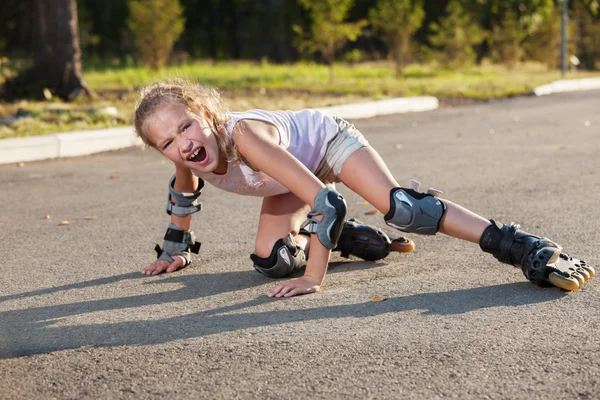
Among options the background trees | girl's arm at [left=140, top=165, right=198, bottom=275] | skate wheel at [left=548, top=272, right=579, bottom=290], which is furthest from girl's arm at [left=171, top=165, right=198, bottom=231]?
the background trees

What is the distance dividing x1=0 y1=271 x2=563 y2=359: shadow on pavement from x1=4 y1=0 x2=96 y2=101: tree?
950 cm

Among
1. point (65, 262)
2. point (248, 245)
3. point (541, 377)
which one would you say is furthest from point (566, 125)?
point (541, 377)

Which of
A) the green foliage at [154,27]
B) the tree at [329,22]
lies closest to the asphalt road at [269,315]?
the tree at [329,22]

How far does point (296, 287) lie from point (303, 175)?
0.46 m

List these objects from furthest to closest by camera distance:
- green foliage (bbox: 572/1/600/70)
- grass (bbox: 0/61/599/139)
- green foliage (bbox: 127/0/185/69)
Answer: green foliage (bbox: 572/1/600/70) → green foliage (bbox: 127/0/185/69) → grass (bbox: 0/61/599/139)

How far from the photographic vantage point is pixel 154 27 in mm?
19094

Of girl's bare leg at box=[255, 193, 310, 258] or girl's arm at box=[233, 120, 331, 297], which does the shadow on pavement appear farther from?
girl's bare leg at box=[255, 193, 310, 258]

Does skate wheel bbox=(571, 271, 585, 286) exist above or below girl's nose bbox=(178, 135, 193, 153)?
below

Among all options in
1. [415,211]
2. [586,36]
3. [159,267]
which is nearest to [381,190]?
[415,211]

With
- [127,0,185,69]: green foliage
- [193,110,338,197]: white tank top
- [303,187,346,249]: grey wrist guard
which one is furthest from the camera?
[127,0,185,69]: green foliage

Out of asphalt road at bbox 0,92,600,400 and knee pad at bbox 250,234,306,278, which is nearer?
asphalt road at bbox 0,92,600,400

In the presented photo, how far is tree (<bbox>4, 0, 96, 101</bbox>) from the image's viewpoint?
12.9m

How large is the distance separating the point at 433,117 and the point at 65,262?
8.22m

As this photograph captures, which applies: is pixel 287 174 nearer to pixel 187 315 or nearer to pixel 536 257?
pixel 187 315
